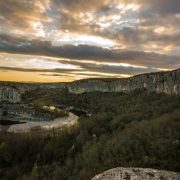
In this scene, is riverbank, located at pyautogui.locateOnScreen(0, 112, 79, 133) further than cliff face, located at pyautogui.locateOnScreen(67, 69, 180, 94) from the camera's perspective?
No

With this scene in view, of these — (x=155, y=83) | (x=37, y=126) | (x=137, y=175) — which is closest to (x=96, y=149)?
(x=137, y=175)

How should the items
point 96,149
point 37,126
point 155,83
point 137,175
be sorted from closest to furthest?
point 137,175 → point 96,149 → point 37,126 → point 155,83

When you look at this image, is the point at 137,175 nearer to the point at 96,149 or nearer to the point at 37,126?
the point at 96,149

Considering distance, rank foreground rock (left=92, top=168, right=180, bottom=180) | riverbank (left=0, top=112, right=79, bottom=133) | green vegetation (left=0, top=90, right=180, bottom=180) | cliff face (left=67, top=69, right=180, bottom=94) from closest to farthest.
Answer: foreground rock (left=92, top=168, right=180, bottom=180)
green vegetation (left=0, top=90, right=180, bottom=180)
riverbank (left=0, top=112, right=79, bottom=133)
cliff face (left=67, top=69, right=180, bottom=94)

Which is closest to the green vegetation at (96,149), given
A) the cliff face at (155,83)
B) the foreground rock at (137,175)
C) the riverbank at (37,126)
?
the foreground rock at (137,175)

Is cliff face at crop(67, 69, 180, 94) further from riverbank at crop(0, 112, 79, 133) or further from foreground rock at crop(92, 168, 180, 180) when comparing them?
foreground rock at crop(92, 168, 180, 180)

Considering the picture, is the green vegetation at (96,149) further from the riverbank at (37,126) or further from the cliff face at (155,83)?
the riverbank at (37,126)

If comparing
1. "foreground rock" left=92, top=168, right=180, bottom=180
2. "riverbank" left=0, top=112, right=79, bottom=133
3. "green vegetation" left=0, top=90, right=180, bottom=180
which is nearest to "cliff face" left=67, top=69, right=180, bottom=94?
"green vegetation" left=0, top=90, right=180, bottom=180

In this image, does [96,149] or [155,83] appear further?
[155,83]

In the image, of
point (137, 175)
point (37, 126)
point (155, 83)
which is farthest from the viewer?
point (155, 83)

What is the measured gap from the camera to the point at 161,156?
92.5 ft

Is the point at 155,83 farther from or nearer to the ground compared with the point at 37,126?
farther from the ground

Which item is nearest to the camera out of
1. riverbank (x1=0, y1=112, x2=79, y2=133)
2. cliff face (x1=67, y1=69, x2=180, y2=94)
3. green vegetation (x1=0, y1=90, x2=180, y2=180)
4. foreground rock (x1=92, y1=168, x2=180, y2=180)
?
foreground rock (x1=92, y1=168, x2=180, y2=180)

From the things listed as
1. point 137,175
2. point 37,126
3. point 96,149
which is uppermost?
point 137,175
